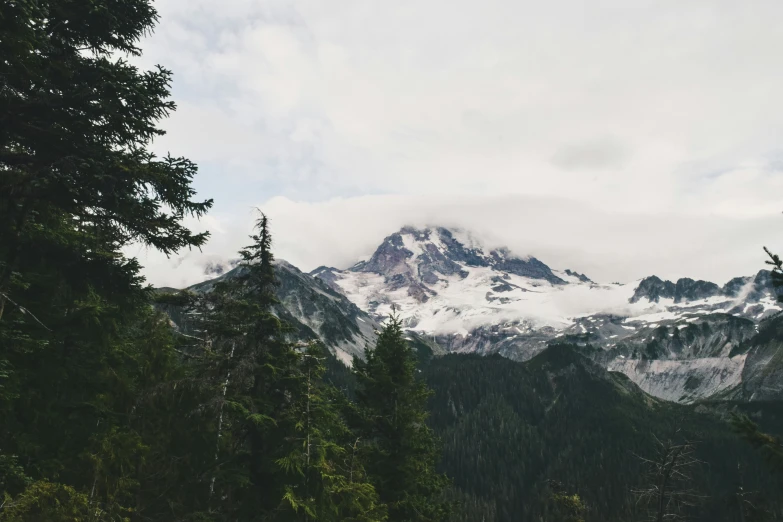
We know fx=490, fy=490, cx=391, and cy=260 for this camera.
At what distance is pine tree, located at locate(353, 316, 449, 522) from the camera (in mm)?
20688

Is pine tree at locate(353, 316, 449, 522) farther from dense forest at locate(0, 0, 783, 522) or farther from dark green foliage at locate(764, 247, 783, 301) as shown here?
dark green foliage at locate(764, 247, 783, 301)

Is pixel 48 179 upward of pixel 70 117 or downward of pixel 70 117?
downward

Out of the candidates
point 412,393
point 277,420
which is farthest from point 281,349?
point 412,393

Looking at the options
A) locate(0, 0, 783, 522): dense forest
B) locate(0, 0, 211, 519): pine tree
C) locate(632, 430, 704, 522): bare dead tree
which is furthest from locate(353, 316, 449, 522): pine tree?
locate(0, 0, 211, 519): pine tree

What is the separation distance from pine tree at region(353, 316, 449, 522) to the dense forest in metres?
0.07

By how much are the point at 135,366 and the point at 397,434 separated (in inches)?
435

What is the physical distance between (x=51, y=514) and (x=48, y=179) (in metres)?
6.68

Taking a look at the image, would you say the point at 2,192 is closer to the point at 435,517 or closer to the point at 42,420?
the point at 42,420

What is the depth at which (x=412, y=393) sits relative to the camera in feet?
74.8

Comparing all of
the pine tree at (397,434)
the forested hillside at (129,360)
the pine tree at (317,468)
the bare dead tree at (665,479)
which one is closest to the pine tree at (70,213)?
the forested hillside at (129,360)

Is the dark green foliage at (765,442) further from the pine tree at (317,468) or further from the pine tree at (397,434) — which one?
the pine tree at (397,434)

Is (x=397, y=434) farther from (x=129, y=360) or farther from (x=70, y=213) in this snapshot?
(x=70, y=213)

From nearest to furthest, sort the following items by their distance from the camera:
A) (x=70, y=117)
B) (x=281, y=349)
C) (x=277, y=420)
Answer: (x=70, y=117)
(x=277, y=420)
(x=281, y=349)

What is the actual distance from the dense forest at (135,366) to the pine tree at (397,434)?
69 millimetres
